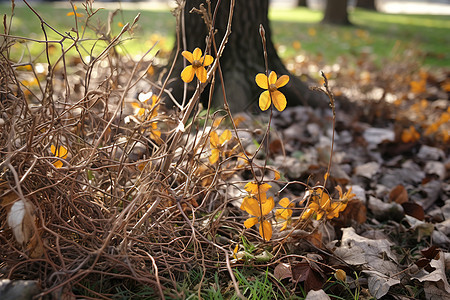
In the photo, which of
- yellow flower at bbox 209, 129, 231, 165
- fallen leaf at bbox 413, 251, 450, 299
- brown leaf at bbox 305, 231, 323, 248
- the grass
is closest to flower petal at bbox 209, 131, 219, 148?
yellow flower at bbox 209, 129, 231, 165

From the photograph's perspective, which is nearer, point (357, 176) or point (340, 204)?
point (340, 204)

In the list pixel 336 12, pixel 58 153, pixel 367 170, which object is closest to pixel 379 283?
pixel 367 170

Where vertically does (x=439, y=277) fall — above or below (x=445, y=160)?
above

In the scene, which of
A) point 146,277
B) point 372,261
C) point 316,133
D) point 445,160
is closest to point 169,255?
point 146,277

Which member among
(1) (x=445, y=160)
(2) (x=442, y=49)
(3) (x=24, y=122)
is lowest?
(2) (x=442, y=49)

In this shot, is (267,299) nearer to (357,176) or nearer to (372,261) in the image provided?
(372,261)

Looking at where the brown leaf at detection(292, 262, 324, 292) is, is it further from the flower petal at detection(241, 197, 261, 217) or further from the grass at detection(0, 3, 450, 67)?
the grass at detection(0, 3, 450, 67)

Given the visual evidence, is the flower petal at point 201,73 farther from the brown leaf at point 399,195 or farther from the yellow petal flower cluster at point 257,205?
the brown leaf at point 399,195
